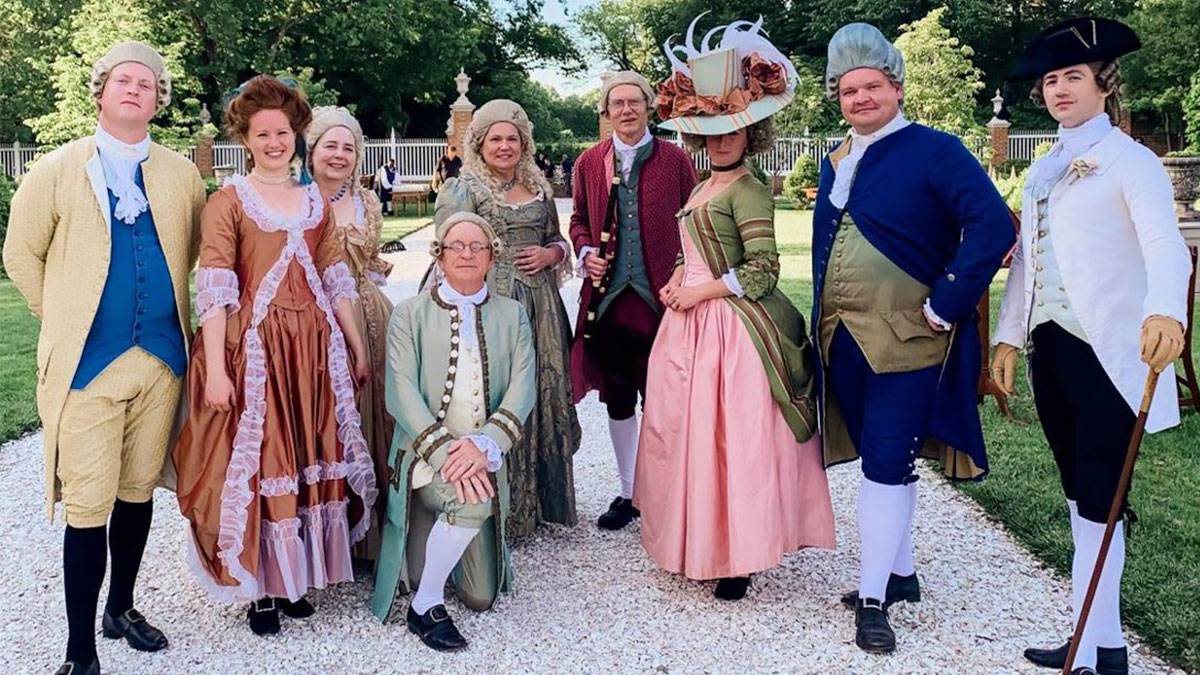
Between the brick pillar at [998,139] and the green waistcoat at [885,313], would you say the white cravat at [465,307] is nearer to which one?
the green waistcoat at [885,313]

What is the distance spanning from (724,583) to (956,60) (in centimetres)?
2316

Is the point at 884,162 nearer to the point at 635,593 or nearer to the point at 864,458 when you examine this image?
→ the point at 864,458

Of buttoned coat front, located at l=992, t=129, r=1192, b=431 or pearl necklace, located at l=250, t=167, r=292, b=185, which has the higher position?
pearl necklace, located at l=250, t=167, r=292, b=185

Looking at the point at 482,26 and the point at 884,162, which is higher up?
the point at 482,26

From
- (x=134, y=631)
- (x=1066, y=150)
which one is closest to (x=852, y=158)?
(x=1066, y=150)

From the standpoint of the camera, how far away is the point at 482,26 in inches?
1361

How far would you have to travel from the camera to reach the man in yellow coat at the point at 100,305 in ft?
9.48

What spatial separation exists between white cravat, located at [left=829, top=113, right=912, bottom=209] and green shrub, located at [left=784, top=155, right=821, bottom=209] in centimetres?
2048

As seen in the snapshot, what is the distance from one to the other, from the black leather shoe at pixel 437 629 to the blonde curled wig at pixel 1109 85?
2.40m

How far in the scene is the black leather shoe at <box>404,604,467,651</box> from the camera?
3.26 meters

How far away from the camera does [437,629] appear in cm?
329

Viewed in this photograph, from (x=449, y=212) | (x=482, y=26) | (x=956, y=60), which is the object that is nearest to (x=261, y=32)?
(x=482, y=26)

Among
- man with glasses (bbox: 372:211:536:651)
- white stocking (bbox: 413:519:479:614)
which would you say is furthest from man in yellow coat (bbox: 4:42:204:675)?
white stocking (bbox: 413:519:479:614)

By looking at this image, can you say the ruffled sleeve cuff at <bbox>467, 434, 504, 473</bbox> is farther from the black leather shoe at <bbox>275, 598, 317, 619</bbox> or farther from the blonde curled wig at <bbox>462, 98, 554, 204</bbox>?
the blonde curled wig at <bbox>462, 98, 554, 204</bbox>
